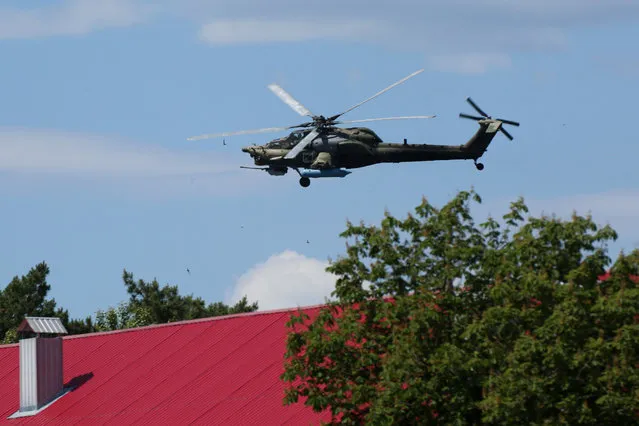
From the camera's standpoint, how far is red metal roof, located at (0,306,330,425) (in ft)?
157

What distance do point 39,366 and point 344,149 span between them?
15.7m

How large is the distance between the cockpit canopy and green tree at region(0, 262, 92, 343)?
1565 inches

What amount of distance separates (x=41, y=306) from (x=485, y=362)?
73.4 metres

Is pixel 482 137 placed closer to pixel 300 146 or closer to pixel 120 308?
pixel 300 146

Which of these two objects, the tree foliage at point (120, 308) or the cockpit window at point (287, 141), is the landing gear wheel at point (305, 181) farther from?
the tree foliage at point (120, 308)

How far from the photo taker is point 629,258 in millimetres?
36656

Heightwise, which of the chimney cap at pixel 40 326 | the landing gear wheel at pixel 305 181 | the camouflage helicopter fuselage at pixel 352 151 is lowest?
the chimney cap at pixel 40 326

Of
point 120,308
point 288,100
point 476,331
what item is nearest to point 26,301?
point 120,308

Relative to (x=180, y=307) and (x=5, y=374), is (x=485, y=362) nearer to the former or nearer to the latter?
(x=5, y=374)

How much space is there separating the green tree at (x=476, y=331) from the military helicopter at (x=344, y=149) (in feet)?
72.8

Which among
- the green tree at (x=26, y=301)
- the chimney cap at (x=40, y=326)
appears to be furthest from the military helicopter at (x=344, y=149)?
the green tree at (x=26, y=301)

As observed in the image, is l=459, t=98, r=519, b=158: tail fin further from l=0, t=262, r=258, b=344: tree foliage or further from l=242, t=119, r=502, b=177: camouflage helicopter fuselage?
l=0, t=262, r=258, b=344: tree foliage

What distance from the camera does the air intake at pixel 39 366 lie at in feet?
173

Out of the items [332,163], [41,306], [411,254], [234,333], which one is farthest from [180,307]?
[411,254]
